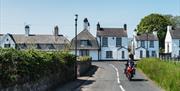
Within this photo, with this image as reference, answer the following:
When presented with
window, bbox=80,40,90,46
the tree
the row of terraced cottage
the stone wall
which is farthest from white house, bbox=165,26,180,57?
the stone wall

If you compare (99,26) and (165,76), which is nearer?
(165,76)

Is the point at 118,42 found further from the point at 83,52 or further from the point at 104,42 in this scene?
the point at 83,52

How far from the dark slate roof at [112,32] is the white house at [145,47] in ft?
15.5

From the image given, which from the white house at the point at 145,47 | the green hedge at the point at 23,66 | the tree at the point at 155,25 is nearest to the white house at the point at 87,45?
the white house at the point at 145,47

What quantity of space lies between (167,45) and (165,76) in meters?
83.9

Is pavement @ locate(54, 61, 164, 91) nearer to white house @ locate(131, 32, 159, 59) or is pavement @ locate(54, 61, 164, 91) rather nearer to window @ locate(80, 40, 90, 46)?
window @ locate(80, 40, 90, 46)

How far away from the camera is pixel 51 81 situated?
25250 millimetres

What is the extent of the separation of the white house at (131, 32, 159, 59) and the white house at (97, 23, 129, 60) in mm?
4023

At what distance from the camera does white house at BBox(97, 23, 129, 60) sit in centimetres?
10231

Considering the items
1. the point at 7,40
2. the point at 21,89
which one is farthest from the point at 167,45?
the point at 21,89

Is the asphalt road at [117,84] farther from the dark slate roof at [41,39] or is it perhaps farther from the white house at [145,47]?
the dark slate roof at [41,39]

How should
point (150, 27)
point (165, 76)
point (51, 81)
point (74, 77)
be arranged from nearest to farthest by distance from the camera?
point (51, 81) < point (165, 76) < point (74, 77) < point (150, 27)

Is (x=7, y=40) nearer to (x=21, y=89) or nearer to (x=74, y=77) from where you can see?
(x=74, y=77)

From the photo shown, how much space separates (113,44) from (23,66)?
85.9 m
